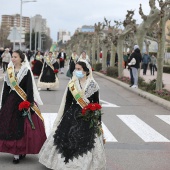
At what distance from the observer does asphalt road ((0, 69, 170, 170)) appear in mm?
6708

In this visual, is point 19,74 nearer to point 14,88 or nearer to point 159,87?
point 14,88

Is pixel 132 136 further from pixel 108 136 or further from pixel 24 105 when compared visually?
pixel 24 105

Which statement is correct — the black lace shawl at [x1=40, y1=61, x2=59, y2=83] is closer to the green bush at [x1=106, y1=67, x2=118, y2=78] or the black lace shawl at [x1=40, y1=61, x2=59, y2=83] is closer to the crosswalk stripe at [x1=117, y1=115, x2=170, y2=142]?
the crosswalk stripe at [x1=117, y1=115, x2=170, y2=142]

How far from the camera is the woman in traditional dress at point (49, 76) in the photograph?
722 inches

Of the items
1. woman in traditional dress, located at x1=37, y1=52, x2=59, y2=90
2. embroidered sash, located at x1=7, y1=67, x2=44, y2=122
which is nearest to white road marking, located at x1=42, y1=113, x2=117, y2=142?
embroidered sash, located at x1=7, y1=67, x2=44, y2=122

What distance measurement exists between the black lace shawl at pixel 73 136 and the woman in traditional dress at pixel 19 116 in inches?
23.1

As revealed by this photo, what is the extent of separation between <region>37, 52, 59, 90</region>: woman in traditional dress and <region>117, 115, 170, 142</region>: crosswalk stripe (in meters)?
7.09

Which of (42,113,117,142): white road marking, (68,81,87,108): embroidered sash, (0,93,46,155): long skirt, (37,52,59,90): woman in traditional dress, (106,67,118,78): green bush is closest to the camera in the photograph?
(68,81,87,108): embroidered sash

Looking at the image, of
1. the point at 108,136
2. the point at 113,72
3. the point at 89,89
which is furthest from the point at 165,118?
the point at 113,72

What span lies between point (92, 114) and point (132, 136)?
3271 millimetres

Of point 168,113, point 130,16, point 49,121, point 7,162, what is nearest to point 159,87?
point 168,113

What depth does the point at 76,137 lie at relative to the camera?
5957 mm

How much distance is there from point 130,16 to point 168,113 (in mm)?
14031

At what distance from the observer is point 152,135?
9195 mm
